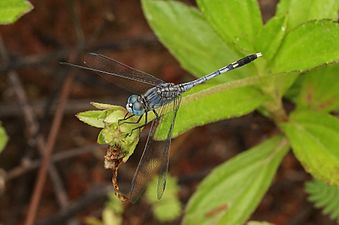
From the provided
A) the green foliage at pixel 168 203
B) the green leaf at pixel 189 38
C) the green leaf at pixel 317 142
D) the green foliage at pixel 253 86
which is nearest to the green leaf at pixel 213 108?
the green foliage at pixel 253 86

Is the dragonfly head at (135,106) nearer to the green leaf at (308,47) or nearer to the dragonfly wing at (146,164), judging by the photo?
the dragonfly wing at (146,164)

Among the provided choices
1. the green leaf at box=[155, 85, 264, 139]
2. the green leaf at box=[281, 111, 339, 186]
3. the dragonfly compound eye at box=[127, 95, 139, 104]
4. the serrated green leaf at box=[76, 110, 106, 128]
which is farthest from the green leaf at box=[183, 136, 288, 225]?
the serrated green leaf at box=[76, 110, 106, 128]

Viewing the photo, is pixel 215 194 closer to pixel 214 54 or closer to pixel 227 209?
pixel 227 209

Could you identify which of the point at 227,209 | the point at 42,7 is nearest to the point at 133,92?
the point at 227,209

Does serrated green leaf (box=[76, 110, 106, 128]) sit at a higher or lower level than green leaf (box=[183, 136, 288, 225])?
higher

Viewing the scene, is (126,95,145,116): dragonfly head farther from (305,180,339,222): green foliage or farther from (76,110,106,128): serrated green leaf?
(305,180,339,222): green foliage
